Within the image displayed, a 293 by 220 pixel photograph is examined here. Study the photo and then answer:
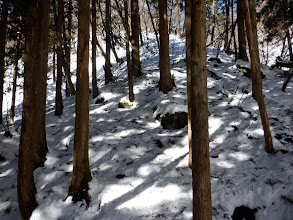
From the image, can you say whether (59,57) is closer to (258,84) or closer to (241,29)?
(258,84)

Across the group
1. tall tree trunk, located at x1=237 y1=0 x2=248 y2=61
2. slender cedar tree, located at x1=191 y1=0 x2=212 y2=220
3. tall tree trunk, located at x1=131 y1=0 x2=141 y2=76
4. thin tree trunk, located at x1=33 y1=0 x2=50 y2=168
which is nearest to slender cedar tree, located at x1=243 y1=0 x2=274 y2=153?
slender cedar tree, located at x1=191 y1=0 x2=212 y2=220

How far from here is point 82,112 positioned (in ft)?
11.6

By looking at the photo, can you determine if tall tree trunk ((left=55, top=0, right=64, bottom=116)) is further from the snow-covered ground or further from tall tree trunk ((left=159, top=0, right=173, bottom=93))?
tall tree trunk ((left=159, top=0, right=173, bottom=93))

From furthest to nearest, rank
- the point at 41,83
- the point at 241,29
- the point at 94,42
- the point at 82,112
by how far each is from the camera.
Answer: the point at 241,29 → the point at 94,42 → the point at 41,83 → the point at 82,112

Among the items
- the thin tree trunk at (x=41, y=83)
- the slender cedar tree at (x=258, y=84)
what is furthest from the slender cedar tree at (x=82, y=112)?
the slender cedar tree at (x=258, y=84)

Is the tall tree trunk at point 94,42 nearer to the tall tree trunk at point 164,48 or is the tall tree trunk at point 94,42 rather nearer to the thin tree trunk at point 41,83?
the tall tree trunk at point 164,48

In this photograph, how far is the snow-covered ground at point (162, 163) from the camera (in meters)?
3.34

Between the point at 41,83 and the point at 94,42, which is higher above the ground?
the point at 94,42

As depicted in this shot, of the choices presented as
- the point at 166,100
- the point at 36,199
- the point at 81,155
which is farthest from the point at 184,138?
the point at 36,199

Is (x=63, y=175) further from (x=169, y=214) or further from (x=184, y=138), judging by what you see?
(x=184, y=138)

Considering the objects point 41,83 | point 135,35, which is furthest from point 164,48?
point 41,83

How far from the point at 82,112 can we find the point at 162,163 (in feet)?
7.78

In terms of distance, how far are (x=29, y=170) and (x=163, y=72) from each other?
5.92m

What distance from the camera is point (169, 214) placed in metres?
3.18
